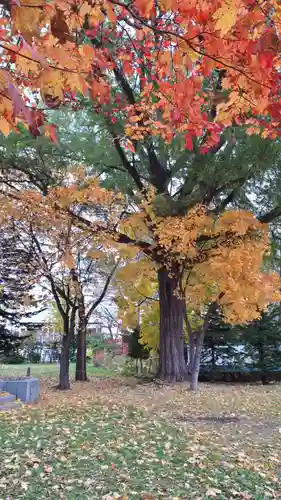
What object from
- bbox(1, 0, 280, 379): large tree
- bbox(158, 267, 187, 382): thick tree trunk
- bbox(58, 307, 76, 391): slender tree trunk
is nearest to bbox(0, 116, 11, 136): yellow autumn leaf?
bbox(1, 0, 280, 379): large tree

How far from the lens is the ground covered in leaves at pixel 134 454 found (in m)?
3.11

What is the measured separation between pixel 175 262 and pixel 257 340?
549 cm

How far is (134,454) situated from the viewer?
396 centimetres

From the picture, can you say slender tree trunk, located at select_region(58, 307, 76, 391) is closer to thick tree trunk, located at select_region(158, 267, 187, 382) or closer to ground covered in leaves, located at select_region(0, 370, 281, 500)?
thick tree trunk, located at select_region(158, 267, 187, 382)

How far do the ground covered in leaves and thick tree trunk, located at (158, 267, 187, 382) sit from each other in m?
4.27

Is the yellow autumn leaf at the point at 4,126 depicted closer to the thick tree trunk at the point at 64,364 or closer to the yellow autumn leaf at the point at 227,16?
the yellow autumn leaf at the point at 227,16

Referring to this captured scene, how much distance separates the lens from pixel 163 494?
3.06 metres

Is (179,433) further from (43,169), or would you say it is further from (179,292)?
(43,169)

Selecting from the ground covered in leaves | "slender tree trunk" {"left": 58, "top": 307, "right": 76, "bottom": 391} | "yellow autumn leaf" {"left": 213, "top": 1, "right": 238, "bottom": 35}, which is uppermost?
"yellow autumn leaf" {"left": 213, "top": 1, "right": 238, "bottom": 35}

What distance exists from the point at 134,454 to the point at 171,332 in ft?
24.1

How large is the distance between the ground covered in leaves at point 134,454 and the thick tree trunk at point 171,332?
4.27 meters

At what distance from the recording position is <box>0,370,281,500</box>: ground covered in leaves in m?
3.11

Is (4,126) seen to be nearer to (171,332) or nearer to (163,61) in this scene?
(163,61)

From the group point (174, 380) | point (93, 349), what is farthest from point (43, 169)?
point (93, 349)
